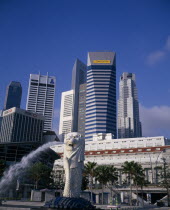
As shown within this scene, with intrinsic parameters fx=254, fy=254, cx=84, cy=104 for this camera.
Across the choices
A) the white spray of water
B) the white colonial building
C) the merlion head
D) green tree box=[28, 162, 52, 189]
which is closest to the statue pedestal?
the merlion head

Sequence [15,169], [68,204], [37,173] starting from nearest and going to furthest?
1. [68,204]
2. [37,173]
3. [15,169]

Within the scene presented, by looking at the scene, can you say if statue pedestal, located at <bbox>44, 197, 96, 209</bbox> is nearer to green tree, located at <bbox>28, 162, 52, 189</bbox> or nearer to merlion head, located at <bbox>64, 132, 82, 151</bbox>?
merlion head, located at <bbox>64, 132, 82, 151</bbox>

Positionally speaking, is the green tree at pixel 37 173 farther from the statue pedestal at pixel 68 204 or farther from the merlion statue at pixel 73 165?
the statue pedestal at pixel 68 204

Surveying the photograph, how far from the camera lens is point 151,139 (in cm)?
14788

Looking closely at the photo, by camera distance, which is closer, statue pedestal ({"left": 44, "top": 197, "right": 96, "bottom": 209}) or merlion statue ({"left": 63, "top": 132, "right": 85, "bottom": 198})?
statue pedestal ({"left": 44, "top": 197, "right": 96, "bottom": 209})

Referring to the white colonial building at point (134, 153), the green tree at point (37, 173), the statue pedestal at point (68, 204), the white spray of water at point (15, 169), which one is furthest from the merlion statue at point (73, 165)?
the white colonial building at point (134, 153)

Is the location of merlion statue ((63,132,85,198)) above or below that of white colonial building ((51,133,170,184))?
below

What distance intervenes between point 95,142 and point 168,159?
5661 centimetres

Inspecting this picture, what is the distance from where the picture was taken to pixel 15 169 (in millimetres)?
93750

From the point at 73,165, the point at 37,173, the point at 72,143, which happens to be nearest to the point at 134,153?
the point at 37,173

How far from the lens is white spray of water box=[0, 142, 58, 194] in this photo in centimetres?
8557

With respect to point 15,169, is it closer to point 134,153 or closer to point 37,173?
point 37,173

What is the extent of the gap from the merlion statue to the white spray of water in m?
39.2

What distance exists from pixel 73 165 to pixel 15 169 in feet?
157
